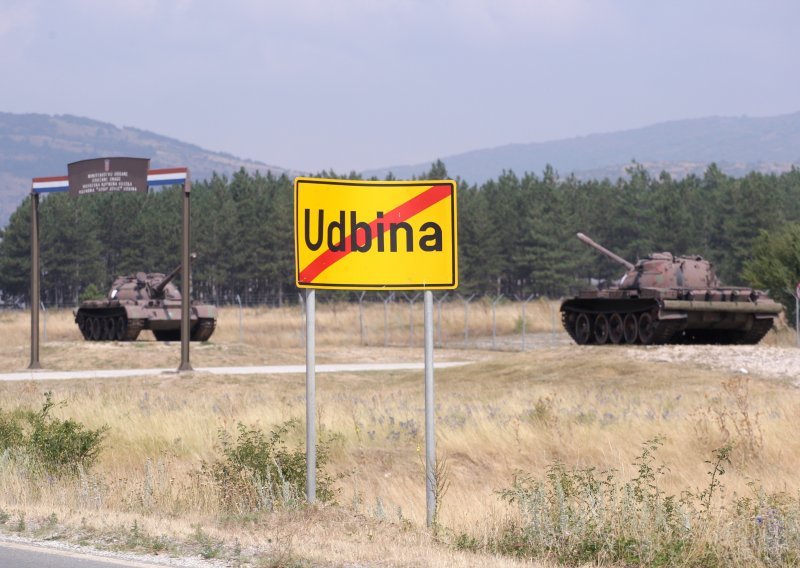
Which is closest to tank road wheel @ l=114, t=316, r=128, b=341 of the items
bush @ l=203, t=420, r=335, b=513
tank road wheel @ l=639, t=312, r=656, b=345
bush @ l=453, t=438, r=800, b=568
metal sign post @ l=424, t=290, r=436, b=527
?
tank road wheel @ l=639, t=312, r=656, b=345

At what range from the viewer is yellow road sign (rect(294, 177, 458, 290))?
10523mm

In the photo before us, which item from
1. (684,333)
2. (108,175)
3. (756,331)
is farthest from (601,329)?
(108,175)

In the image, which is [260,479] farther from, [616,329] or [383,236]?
[616,329]

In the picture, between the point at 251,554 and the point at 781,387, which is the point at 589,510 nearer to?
the point at 251,554

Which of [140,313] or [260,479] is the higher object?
[140,313]

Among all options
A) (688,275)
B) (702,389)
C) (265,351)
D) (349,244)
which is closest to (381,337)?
(265,351)

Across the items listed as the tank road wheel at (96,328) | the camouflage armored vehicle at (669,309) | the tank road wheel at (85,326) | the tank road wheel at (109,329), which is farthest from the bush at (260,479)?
the tank road wheel at (85,326)

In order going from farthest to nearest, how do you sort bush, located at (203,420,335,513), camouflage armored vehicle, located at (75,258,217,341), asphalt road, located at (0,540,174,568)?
1. camouflage armored vehicle, located at (75,258,217,341)
2. bush, located at (203,420,335,513)
3. asphalt road, located at (0,540,174,568)

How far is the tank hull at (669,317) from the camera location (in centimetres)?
3566

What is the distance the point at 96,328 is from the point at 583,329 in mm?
18697

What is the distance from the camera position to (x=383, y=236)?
10586mm

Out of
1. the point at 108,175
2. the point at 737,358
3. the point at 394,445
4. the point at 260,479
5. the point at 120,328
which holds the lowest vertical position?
the point at 394,445

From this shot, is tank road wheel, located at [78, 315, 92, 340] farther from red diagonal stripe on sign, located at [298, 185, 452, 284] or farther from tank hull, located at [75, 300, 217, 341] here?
red diagonal stripe on sign, located at [298, 185, 452, 284]

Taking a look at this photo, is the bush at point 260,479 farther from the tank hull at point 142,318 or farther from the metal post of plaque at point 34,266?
the tank hull at point 142,318
